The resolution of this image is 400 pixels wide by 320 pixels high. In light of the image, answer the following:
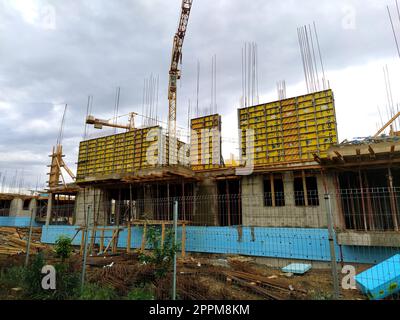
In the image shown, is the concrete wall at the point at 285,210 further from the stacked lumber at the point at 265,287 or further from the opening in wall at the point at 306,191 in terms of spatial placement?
the stacked lumber at the point at 265,287

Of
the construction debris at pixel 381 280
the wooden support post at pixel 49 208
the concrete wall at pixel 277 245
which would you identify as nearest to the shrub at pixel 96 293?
the construction debris at pixel 381 280

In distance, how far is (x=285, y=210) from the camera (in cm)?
1180

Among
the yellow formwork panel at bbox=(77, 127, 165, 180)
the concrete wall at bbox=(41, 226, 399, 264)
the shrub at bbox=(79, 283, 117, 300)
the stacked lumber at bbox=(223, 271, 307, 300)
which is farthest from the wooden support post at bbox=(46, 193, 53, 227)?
the stacked lumber at bbox=(223, 271, 307, 300)

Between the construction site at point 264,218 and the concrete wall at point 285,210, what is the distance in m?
0.04

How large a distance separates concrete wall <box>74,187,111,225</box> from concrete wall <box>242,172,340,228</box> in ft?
33.0

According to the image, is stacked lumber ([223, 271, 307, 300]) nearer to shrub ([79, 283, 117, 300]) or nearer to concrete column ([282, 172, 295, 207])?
shrub ([79, 283, 117, 300])

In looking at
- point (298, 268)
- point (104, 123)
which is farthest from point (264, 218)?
point (104, 123)

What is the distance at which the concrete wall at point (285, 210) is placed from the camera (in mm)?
11133

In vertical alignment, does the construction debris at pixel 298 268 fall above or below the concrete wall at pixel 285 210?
below

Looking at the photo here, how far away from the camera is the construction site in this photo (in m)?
6.91

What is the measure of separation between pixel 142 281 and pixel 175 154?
597 inches

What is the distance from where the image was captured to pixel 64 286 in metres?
6.12

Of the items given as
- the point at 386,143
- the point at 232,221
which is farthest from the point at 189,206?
the point at 386,143
